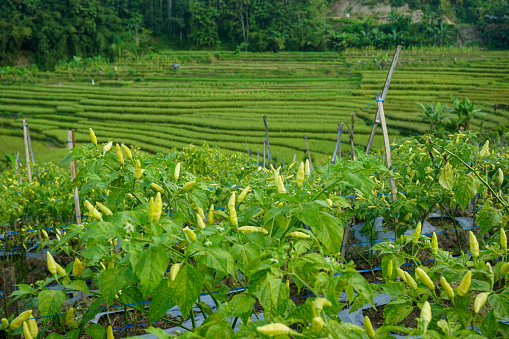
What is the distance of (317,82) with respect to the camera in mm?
21312

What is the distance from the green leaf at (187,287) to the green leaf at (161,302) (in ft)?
0.20

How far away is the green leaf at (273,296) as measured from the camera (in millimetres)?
1099

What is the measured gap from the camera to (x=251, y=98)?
18.9 metres

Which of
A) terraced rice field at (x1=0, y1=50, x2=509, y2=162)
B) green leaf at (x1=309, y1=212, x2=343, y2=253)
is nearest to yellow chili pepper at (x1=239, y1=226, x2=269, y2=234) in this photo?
green leaf at (x1=309, y1=212, x2=343, y2=253)

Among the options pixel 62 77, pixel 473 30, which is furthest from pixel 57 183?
pixel 473 30

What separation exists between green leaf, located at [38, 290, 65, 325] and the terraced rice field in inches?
428

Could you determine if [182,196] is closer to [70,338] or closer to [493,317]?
[70,338]

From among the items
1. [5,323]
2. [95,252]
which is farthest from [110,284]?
[5,323]

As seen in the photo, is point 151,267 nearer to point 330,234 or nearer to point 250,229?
point 250,229

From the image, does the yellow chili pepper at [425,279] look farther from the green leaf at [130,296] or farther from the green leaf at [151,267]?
the green leaf at [130,296]

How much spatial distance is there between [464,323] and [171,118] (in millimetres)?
16250

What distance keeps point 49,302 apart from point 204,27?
96.6ft

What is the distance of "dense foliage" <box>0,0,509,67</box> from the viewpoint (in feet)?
80.1

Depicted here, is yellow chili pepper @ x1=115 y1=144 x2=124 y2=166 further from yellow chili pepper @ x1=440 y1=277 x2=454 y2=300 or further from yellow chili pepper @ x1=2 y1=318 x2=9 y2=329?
yellow chili pepper @ x1=440 y1=277 x2=454 y2=300
